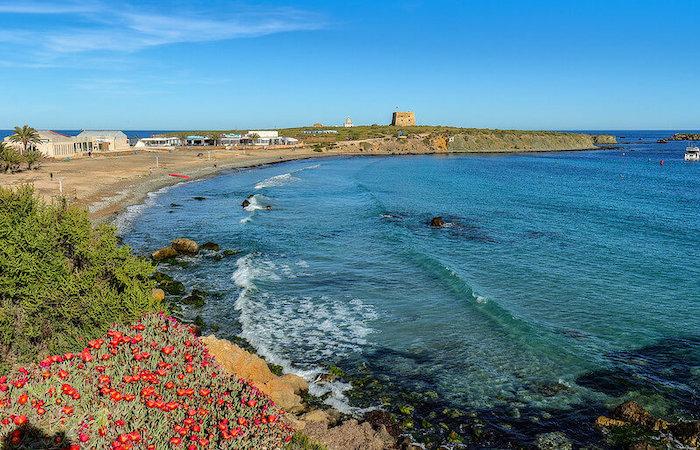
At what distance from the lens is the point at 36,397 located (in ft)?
30.4

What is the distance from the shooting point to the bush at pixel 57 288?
15203mm

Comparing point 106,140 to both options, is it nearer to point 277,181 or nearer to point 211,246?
point 277,181

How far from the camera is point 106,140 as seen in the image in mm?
117812

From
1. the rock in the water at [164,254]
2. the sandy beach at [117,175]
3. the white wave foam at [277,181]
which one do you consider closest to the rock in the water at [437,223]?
the rock in the water at [164,254]

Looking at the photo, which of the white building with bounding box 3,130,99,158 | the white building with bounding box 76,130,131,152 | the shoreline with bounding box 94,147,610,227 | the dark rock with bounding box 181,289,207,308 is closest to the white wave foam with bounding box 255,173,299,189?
the shoreline with bounding box 94,147,610,227

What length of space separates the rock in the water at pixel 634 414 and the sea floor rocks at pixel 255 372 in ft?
34.9

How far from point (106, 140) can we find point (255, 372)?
4580 inches

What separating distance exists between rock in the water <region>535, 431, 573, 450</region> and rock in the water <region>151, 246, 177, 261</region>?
2871 centimetres

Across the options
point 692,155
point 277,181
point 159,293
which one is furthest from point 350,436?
point 692,155

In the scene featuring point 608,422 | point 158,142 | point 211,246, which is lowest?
point 608,422

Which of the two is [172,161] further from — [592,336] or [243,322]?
[592,336]

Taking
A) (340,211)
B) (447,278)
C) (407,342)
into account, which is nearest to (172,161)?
(340,211)

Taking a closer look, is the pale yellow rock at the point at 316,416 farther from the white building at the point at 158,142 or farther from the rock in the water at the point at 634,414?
the white building at the point at 158,142

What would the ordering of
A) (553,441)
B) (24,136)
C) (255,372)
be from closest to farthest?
(553,441) → (255,372) → (24,136)
